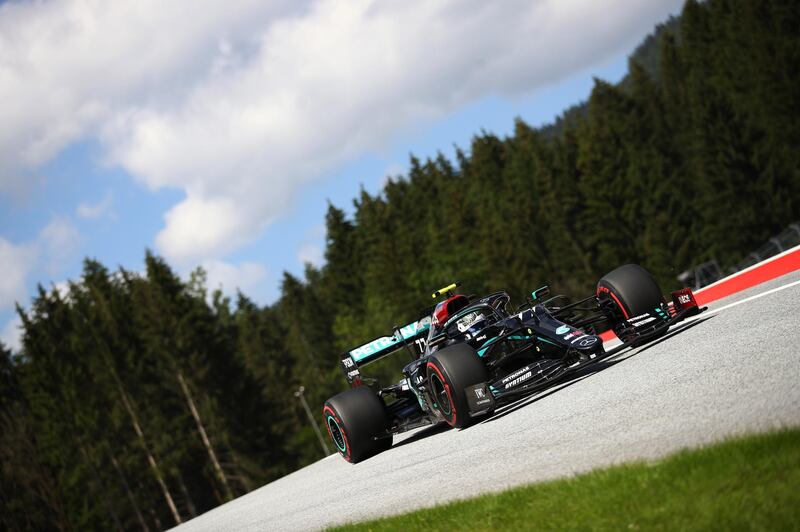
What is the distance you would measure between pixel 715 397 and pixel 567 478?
5.00 feet

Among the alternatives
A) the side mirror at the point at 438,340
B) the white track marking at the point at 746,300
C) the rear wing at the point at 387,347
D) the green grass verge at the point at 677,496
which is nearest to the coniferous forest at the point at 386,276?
the rear wing at the point at 387,347

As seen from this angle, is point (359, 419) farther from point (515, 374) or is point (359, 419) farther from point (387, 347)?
point (515, 374)

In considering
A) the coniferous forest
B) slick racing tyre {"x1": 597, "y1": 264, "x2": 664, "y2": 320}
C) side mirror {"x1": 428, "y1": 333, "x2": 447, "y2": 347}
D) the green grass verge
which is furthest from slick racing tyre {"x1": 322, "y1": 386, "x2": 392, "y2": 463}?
the coniferous forest

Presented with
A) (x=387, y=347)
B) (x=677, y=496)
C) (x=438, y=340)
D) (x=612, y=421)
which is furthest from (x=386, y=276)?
(x=677, y=496)

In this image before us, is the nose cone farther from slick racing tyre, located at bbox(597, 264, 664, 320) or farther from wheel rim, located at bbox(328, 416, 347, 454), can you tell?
wheel rim, located at bbox(328, 416, 347, 454)

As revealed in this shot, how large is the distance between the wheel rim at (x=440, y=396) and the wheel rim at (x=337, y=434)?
2151 mm

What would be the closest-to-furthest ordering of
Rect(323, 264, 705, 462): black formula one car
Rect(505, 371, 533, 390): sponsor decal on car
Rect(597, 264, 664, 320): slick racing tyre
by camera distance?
Rect(323, 264, 705, 462): black formula one car < Rect(505, 371, 533, 390): sponsor decal on car < Rect(597, 264, 664, 320): slick racing tyre

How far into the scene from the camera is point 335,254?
99.6 metres

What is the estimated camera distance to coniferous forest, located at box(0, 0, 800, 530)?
55938mm

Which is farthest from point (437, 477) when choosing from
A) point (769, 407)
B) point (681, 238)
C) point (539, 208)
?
point (539, 208)

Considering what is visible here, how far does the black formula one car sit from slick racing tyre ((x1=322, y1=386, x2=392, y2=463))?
1cm

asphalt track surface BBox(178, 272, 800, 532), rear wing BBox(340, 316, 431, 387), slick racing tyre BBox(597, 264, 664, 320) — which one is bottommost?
asphalt track surface BBox(178, 272, 800, 532)

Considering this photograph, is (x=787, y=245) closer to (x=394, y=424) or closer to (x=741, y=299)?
(x=741, y=299)

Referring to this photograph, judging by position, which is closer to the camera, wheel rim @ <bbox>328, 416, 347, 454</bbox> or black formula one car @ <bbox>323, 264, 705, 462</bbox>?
black formula one car @ <bbox>323, 264, 705, 462</bbox>
